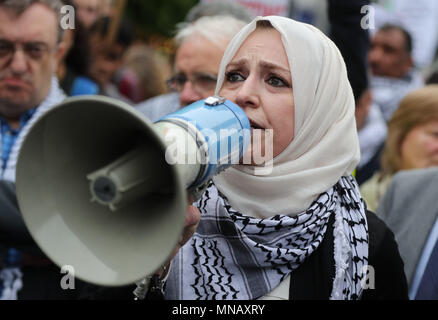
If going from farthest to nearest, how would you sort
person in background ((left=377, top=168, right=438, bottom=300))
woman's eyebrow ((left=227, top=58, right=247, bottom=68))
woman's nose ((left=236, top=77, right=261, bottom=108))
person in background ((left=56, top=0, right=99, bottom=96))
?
person in background ((left=56, top=0, right=99, bottom=96)), person in background ((left=377, top=168, right=438, bottom=300)), woman's eyebrow ((left=227, top=58, right=247, bottom=68)), woman's nose ((left=236, top=77, right=261, bottom=108))

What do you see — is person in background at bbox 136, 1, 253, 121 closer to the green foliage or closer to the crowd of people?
the crowd of people

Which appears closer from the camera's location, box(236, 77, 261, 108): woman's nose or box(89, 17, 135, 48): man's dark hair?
box(236, 77, 261, 108): woman's nose

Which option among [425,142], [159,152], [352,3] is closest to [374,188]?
[425,142]

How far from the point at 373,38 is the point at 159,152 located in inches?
189

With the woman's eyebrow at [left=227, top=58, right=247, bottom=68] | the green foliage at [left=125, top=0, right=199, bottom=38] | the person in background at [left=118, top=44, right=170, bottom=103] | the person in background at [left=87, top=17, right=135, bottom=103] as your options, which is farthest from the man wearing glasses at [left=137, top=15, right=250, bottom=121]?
the green foliage at [left=125, top=0, right=199, bottom=38]

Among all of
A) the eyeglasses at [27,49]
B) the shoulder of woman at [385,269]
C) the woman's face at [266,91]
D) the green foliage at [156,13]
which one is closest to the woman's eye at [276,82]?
the woman's face at [266,91]

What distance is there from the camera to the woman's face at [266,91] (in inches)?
83.3

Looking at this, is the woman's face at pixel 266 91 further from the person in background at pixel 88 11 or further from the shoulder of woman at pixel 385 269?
the person in background at pixel 88 11

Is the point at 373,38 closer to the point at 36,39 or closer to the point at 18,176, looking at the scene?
the point at 36,39

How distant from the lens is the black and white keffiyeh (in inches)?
84.1

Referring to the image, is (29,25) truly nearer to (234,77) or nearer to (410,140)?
(234,77)

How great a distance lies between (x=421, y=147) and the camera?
369 centimetres

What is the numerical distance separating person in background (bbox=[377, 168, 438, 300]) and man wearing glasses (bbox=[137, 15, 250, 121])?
109 centimetres

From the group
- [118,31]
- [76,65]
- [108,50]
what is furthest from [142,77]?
[76,65]
